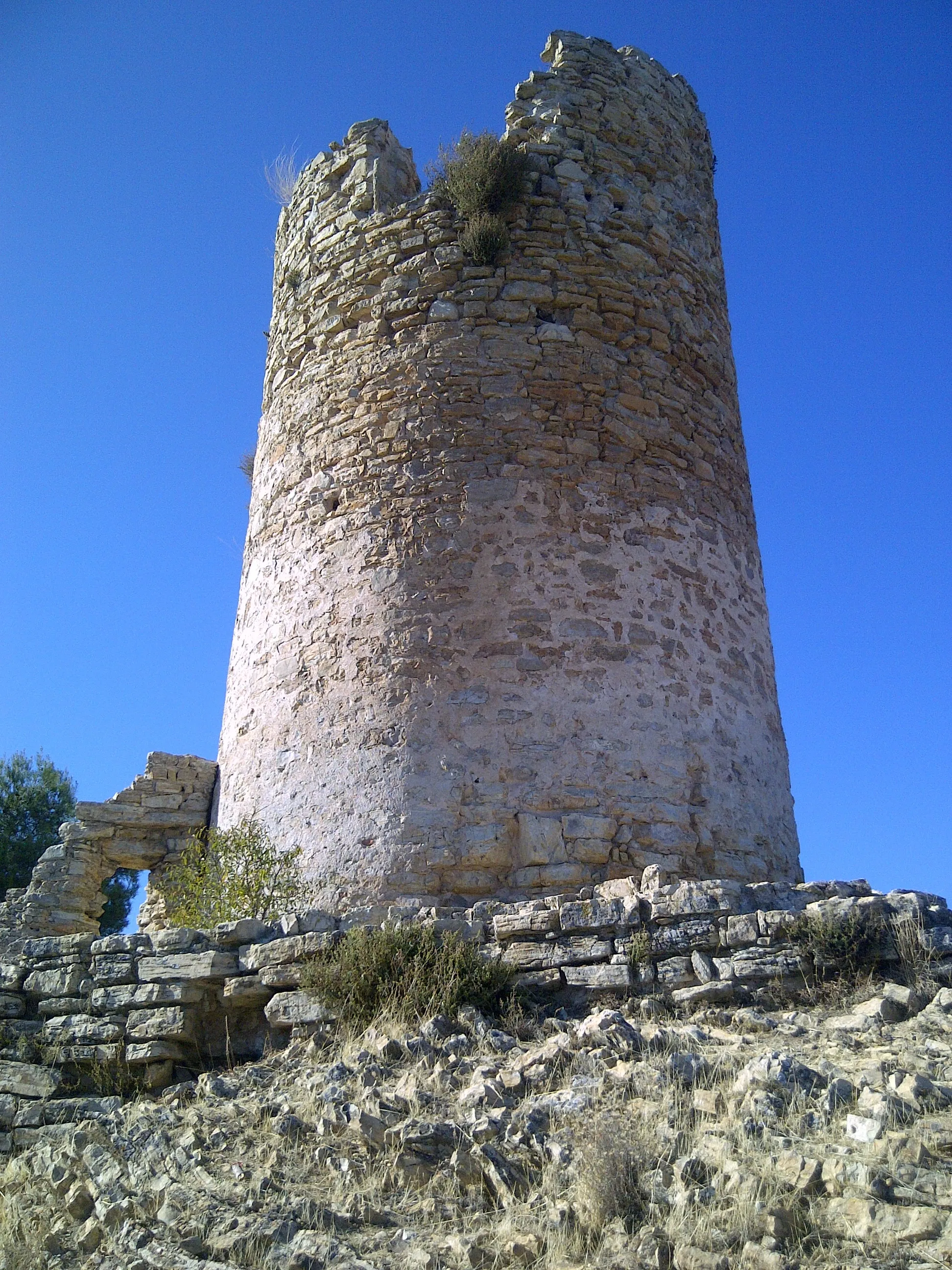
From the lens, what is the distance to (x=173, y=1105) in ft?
14.2

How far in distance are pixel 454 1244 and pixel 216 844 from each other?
12.1 ft

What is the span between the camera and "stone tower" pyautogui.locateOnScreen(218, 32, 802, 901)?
607 centimetres

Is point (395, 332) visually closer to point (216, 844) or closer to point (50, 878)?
point (216, 844)

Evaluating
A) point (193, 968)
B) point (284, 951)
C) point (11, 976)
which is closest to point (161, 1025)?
point (193, 968)

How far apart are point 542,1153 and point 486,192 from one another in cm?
611

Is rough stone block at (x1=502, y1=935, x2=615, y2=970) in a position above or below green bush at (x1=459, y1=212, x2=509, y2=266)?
below

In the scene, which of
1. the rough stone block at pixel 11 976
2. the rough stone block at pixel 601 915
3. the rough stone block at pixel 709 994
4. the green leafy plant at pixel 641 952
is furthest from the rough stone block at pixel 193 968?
the rough stone block at pixel 709 994

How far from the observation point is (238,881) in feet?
19.6

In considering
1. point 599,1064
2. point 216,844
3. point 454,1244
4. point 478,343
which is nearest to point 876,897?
point 599,1064

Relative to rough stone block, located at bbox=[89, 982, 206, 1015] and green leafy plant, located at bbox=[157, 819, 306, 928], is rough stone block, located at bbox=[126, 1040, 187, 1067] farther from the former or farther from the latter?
green leafy plant, located at bbox=[157, 819, 306, 928]

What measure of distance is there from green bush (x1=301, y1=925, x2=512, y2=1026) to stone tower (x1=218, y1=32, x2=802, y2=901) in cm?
105

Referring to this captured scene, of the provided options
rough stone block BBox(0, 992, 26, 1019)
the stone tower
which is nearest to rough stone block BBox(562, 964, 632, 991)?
the stone tower

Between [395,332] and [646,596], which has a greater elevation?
[395,332]

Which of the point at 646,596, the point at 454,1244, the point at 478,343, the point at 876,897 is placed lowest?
the point at 454,1244
